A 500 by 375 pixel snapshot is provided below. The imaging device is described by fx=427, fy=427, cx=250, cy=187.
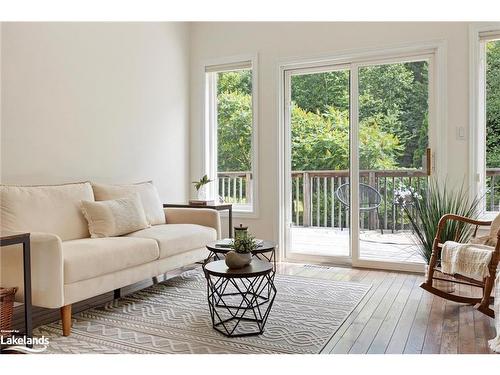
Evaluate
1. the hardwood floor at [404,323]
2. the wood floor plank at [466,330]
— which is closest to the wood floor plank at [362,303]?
the hardwood floor at [404,323]

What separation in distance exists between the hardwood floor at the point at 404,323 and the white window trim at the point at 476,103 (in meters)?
1.00

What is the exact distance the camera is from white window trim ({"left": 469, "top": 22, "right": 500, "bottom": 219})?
3.79m

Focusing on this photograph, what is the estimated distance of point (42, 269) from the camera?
239cm

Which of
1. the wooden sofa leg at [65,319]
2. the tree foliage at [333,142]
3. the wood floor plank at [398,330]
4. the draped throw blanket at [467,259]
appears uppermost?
the tree foliage at [333,142]

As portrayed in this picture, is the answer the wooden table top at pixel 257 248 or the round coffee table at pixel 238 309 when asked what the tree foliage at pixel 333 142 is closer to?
the wooden table top at pixel 257 248

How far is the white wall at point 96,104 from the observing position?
3188 mm

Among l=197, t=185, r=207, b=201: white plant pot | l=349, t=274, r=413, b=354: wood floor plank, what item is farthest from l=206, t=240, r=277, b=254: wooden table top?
l=197, t=185, r=207, b=201: white plant pot

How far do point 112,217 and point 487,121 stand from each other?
3.36 metres

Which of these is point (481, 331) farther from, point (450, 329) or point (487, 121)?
point (487, 121)

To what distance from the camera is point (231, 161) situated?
503 centimetres

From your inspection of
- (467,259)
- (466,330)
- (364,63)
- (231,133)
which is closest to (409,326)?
(466,330)

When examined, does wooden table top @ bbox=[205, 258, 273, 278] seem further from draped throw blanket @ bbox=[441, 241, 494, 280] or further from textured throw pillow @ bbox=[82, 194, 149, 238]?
draped throw blanket @ bbox=[441, 241, 494, 280]

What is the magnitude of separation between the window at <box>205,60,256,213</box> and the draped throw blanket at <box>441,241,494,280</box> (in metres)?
2.30
